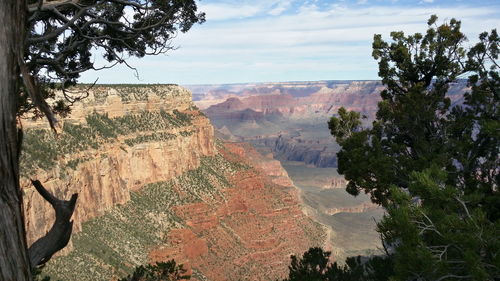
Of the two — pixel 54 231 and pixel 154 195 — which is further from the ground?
pixel 54 231

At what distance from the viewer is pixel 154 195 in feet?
196

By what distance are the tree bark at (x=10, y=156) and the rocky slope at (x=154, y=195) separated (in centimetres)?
2957

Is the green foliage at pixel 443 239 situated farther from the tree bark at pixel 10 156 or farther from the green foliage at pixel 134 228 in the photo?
the green foliage at pixel 134 228

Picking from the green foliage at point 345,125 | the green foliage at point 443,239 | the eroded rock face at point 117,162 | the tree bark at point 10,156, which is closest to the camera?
the tree bark at point 10,156

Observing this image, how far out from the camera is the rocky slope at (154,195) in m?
38.9

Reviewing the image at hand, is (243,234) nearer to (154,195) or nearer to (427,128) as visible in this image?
(154,195)

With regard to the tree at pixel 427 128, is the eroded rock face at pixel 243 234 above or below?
below

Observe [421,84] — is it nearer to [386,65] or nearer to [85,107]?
[386,65]

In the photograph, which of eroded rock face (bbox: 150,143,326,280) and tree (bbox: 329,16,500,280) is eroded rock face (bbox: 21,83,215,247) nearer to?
eroded rock face (bbox: 150,143,326,280)

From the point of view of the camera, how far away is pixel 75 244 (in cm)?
3969

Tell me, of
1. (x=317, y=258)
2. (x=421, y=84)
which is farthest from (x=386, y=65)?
(x=317, y=258)

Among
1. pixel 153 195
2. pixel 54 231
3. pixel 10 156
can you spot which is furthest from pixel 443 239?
pixel 153 195

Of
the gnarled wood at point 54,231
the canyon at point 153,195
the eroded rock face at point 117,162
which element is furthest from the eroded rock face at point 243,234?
the gnarled wood at point 54,231

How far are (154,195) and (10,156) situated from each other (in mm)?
56913
